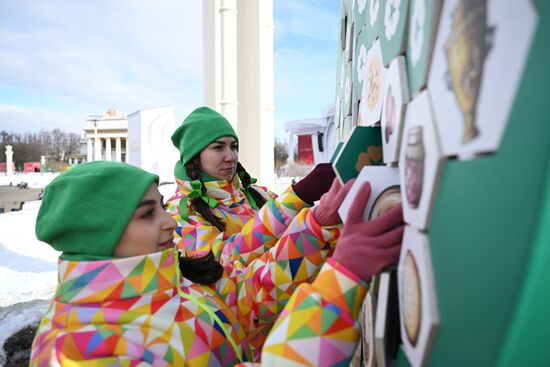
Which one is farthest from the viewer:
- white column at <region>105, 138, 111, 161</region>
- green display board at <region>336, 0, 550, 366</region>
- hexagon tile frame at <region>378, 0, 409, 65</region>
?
white column at <region>105, 138, 111, 161</region>

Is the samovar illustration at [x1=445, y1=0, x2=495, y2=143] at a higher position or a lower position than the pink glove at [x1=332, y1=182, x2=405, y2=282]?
higher

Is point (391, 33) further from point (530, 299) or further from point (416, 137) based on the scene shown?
point (530, 299)

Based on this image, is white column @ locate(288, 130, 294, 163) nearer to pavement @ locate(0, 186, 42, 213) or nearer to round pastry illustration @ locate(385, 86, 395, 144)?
pavement @ locate(0, 186, 42, 213)

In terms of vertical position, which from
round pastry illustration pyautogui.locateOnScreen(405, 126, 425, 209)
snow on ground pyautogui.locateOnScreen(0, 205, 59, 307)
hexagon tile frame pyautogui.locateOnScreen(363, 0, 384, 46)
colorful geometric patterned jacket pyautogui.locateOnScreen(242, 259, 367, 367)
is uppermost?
hexagon tile frame pyautogui.locateOnScreen(363, 0, 384, 46)

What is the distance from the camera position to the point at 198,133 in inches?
92.4

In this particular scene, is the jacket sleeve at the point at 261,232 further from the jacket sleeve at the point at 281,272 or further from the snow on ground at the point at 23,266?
the snow on ground at the point at 23,266

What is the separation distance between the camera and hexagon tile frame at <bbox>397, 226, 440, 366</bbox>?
71cm

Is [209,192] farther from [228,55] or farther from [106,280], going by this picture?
[228,55]

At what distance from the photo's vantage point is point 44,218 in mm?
1136

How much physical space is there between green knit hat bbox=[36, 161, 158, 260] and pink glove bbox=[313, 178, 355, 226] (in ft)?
1.76

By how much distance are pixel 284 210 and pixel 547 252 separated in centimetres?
112

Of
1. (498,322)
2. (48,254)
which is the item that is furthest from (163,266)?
(48,254)

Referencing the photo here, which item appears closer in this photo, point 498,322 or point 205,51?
point 498,322

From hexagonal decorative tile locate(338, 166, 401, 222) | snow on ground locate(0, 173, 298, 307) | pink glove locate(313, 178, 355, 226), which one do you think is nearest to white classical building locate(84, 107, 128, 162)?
snow on ground locate(0, 173, 298, 307)
